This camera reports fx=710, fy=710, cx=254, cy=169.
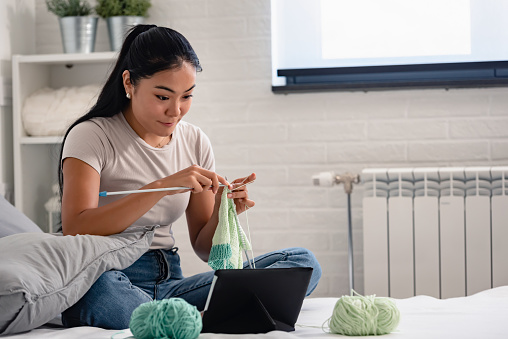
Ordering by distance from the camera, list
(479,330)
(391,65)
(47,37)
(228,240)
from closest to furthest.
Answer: (479,330) < (228,240) < (391,65) < (47,37)

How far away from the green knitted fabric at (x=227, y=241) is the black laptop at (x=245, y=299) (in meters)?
0.29

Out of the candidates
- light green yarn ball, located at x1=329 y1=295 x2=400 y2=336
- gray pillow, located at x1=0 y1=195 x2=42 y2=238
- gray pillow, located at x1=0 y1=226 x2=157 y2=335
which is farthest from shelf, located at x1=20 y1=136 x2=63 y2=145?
light green yarn ball, located at x1=329 y1=295 x2=400 y2=336

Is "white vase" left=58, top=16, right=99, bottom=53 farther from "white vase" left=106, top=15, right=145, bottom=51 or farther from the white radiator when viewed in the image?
the white radiator

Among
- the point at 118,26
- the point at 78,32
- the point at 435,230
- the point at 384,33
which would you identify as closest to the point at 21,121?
the point at 78,32

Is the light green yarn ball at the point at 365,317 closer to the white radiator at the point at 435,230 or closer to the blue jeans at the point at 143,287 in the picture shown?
the blue jeans at the point at 143,287

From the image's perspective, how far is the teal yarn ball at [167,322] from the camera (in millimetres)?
1255

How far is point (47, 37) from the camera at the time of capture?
2.85 m

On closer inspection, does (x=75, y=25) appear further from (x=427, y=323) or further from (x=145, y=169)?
(x=427, y=323)

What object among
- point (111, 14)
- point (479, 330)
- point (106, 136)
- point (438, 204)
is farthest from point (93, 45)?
point (479, 330)

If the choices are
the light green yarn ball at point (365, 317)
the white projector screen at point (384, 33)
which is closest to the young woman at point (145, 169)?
the light green yarn ball at point (365, 317)

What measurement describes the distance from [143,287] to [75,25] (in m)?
1.28

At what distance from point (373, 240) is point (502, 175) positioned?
0.49 m

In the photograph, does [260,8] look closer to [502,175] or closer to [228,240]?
[502,175]

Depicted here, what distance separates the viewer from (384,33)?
2678mm
